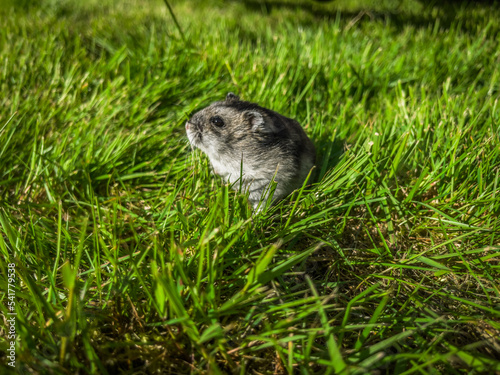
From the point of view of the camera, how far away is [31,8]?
6484 millimetres

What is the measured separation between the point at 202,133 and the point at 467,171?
7.43ft

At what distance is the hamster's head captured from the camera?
2.69 m

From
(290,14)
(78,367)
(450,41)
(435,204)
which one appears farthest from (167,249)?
(290,14)

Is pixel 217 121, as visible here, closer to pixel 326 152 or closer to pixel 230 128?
pixel 230 128

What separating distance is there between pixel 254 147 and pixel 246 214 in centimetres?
82

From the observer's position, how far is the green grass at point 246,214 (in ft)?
4.88

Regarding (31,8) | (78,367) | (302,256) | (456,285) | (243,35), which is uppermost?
(31,8)

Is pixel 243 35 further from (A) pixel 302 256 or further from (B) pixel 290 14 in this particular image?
(A) pixel 302 256

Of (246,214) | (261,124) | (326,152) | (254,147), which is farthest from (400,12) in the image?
(246,214)

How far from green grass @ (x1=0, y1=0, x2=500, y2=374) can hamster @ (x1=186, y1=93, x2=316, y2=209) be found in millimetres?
188

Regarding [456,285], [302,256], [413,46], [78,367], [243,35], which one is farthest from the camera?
[243,35]

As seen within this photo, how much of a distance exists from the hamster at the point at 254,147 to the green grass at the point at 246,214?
0.19 metres

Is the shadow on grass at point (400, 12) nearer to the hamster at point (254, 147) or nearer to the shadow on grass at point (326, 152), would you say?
the shadow on grass at point (326, 152)

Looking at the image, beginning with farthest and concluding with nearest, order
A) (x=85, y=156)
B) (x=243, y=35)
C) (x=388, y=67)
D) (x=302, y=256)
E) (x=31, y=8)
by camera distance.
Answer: (x=31, y=8)
(x=243, y=35)
(x=388, y=67)
(x=85, y=156)
(x=302, y=256)
